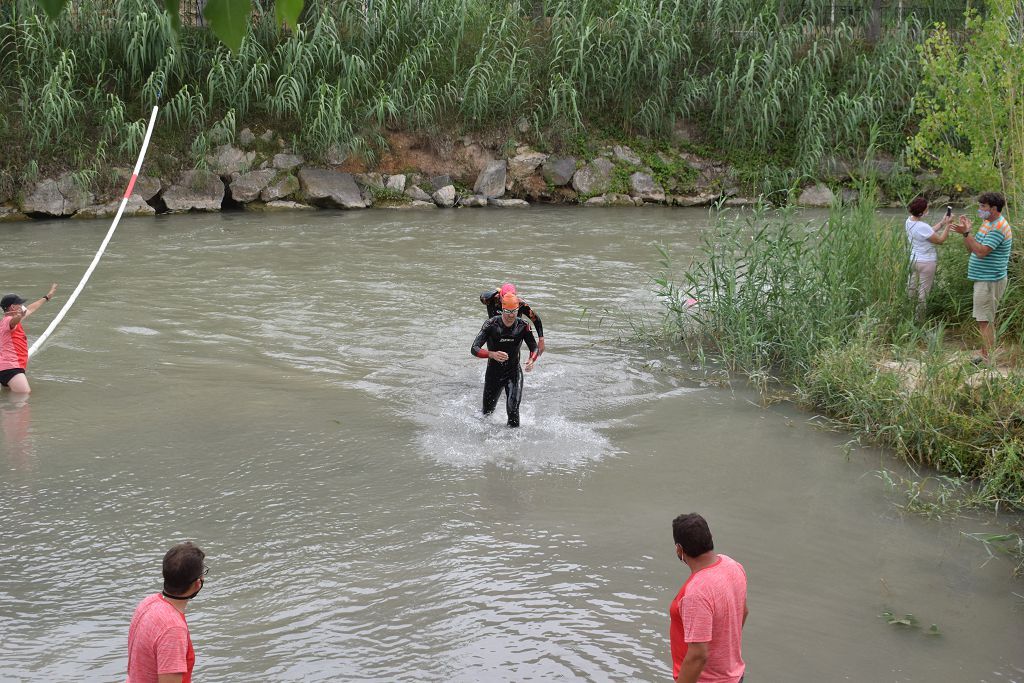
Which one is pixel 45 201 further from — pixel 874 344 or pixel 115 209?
pixel 874 344

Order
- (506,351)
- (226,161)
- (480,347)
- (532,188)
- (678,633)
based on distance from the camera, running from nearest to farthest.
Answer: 1. (678,633)
2. (480,347)
3. (506,351)
4. (226,161)
5. (532,188)

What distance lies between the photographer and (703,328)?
442 inches

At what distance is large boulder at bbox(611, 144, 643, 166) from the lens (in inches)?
867

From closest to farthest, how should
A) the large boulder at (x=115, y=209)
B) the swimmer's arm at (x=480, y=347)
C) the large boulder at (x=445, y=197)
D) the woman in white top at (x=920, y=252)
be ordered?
the swimmer's arm at (x=480, y=347)
the woman in white top at (x=920, y=252)
the large boulder at (x=115, y=209)
the large boulder at (x=445, y=197)

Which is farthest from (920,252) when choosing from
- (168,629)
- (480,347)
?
(168,629)

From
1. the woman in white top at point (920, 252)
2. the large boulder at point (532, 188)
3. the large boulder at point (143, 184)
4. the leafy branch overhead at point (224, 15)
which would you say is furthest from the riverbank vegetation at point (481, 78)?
the leafy branch overhead at point (224, 15)

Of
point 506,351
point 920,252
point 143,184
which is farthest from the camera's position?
point 143,184

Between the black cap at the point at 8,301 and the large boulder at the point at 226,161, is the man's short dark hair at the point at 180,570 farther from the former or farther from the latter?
the large boulder at the point at 226,161

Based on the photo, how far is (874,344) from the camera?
1007cm

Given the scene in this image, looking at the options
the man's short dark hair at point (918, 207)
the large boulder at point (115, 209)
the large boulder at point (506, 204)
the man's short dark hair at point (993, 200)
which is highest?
the man's short dark hair at point (993, 200)

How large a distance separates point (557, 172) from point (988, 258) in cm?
1305

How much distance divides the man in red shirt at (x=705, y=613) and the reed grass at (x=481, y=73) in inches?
679

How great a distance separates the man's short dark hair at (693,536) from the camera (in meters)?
3.99

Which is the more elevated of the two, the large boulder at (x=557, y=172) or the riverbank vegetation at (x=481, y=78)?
the riverbank vegetation at (x=481, y=78)
